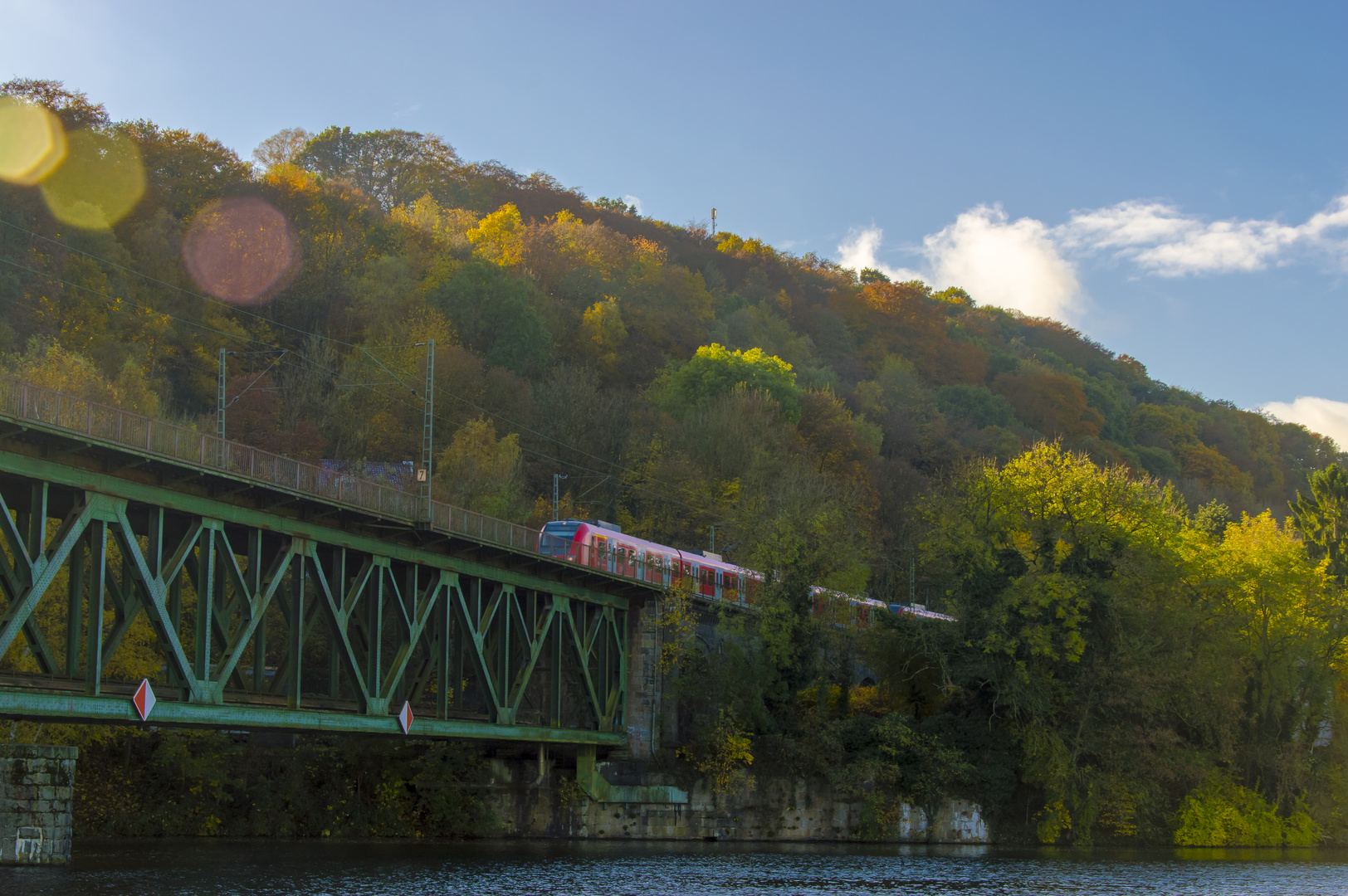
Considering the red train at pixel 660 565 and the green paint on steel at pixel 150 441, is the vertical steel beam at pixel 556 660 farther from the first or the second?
the green paint on steel at pixel 150 441

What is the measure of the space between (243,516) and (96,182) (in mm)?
45532

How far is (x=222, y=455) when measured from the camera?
31312mm

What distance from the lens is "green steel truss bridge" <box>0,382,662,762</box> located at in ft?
89.7

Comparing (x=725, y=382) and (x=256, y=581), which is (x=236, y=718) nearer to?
(x=256, y=581)

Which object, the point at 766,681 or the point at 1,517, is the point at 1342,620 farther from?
the point at 1,517

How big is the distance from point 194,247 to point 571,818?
43053 millimetres

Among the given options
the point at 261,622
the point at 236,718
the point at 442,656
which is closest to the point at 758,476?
the point at 442,656

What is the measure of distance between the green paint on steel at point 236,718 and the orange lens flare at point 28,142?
40636 millimetres

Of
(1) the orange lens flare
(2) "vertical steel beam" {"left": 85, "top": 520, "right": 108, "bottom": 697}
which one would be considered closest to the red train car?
(2) "vertical steel beam" {"left": 85, "top": 520, "right": 108, "bottom": 697}

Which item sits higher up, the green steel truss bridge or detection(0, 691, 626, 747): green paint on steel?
the green steel truss bridge

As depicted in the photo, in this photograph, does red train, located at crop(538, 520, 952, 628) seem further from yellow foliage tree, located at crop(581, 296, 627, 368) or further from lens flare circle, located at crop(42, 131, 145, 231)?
yellow foliage tree, located at crop(581, 296, 627, 368)

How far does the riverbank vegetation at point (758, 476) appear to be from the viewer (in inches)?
2063

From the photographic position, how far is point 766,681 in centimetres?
5269

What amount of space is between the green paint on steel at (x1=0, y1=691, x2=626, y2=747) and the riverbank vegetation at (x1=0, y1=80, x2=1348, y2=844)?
35.3 ft
